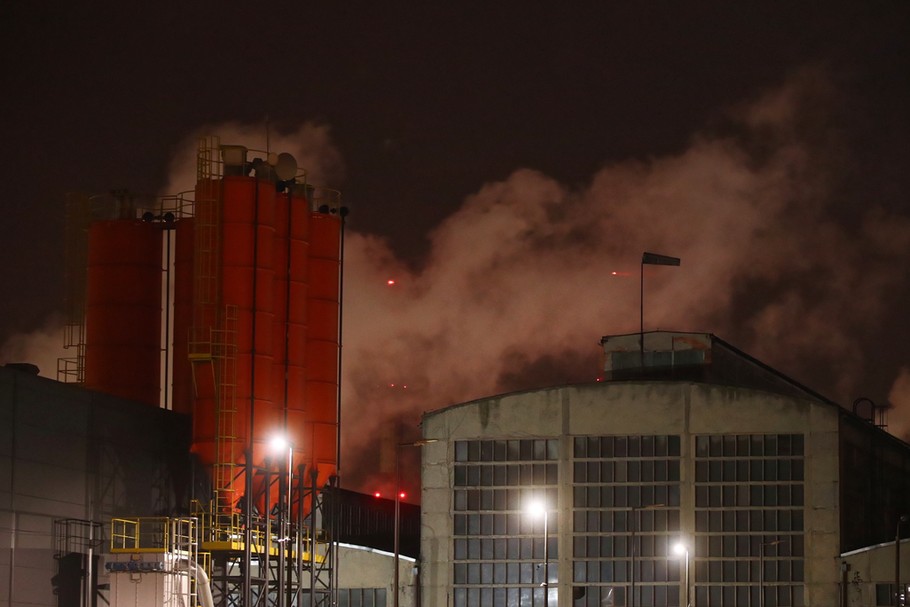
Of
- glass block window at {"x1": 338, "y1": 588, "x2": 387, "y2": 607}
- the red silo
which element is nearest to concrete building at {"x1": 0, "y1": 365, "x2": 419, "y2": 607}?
the red silo

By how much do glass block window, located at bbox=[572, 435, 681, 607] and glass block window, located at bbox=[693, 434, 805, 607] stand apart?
1288mm

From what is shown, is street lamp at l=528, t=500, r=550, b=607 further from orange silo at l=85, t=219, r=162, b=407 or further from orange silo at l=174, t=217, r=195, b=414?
orange silo at l=85, t=219, r=162, b=407

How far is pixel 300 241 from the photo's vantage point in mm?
62938

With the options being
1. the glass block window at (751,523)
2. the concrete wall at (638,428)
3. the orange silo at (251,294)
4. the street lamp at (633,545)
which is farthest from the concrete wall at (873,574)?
the orange silo at (251,294)

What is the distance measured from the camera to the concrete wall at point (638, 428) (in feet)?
227

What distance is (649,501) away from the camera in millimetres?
70438

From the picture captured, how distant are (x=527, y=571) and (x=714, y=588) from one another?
8277 millimetres

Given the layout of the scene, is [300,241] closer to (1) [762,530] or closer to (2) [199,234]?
(2) [199,234]

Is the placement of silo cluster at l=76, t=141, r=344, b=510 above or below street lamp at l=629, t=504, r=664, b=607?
above

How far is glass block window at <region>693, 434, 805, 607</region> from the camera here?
69125 mm

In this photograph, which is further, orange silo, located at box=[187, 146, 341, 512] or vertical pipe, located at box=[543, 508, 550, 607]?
vertical pipe, located at box=[543, 508, 550, 607]

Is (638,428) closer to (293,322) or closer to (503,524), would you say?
(503,524)

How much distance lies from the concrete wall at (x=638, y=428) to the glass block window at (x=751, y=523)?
45 centimetres

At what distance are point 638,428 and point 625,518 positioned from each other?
13.4ft
